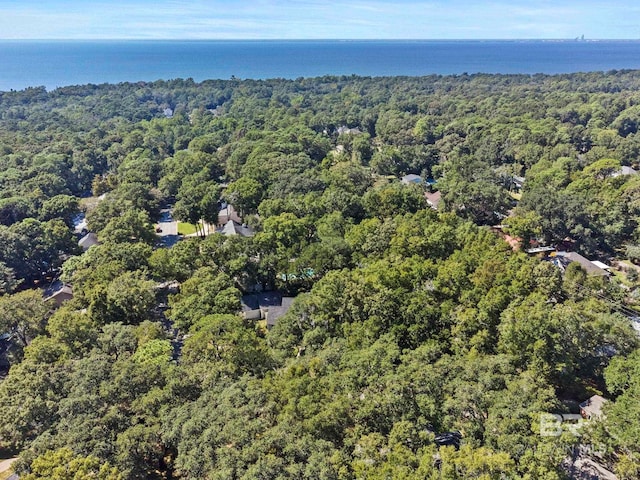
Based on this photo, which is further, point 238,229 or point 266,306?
point 238,229

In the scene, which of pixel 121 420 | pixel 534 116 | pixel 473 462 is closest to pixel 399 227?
pixel 473 462

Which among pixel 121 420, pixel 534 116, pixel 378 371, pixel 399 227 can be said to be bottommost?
pixel 121 420

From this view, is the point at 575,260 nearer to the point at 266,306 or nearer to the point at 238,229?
the point at 266,306

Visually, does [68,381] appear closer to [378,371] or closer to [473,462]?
[378,371]

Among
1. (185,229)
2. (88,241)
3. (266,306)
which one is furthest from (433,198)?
(88,241)

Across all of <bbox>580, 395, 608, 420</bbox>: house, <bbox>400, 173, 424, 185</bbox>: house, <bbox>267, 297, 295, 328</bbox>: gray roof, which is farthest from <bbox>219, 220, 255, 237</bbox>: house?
<bbox>580, 395, 608, 420</bbox>: house

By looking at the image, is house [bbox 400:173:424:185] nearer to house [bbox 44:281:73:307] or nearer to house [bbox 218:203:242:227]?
house [bbox 218:203:242:227]

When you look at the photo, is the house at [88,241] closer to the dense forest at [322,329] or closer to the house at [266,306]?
the dense forest at [322,329]
